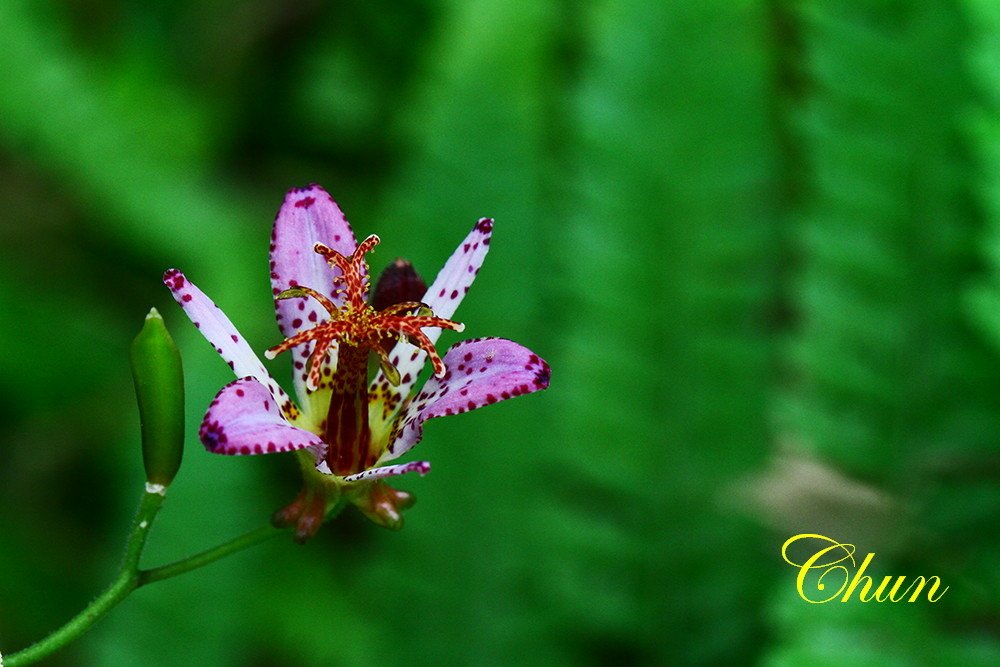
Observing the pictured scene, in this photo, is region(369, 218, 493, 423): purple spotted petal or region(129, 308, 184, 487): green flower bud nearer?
region(129, 308, 184, 487): green flower bud

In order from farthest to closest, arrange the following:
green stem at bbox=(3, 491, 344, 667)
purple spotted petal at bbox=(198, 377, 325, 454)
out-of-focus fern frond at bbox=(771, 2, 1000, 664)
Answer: out-of-focus fern frond at bbox=(771, 2, 1000, 664), green stem at bbox=(3, 491, 344, 667), purple spotted petal at bbox=(198, 377, 325, 454)

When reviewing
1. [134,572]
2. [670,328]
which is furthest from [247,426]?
[670,328]

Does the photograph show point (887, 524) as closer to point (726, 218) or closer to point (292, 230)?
point (726, 218)

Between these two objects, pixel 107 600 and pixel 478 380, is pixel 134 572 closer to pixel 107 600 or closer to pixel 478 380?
pixel 107 600

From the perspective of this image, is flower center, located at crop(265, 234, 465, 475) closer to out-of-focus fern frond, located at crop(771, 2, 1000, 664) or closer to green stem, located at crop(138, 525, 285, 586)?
green stem, located at crop(138, 525, 285, 586)

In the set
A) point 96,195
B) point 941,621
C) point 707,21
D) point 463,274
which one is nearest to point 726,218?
point 707,21

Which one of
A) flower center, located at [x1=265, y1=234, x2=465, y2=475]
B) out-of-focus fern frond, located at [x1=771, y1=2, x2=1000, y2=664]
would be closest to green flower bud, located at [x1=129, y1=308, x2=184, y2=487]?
flower center, located at [x1=265, y1=234, x2=465, y2=475]

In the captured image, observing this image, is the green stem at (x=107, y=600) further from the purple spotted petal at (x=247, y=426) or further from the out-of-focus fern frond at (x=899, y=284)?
the out-of-focus fern frond at (x=899, y=284)
